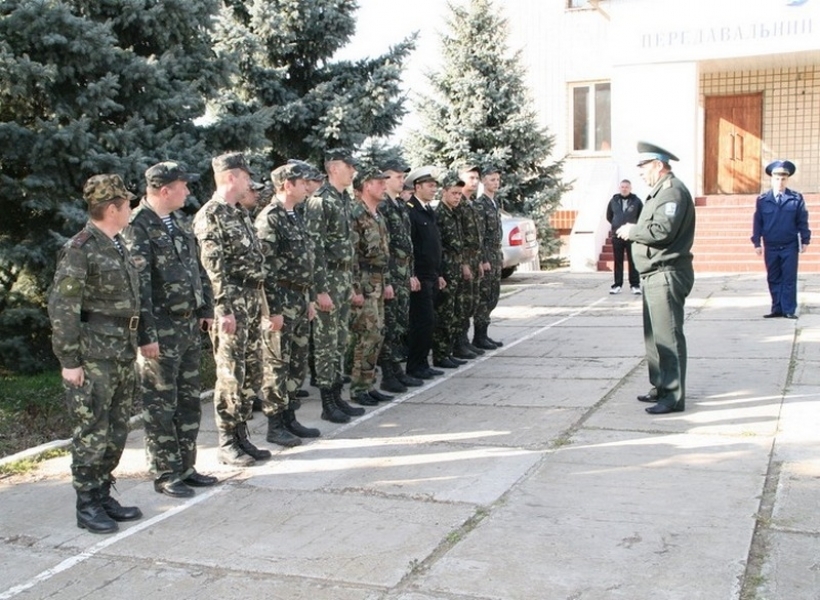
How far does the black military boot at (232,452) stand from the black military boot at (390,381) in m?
2.28

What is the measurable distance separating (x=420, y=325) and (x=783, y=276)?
208 inches

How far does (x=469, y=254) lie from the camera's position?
9570 millimetres

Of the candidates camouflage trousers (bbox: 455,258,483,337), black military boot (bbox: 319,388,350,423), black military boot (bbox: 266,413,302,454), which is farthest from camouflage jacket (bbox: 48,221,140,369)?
camouflage trousers (bbox: 455,258,483,337)

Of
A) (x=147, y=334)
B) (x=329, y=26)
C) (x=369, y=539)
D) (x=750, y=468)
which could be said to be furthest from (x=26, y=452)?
(x=329, y=26)

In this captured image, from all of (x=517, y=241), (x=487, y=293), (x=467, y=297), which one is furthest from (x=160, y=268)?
(x=517, y=241)

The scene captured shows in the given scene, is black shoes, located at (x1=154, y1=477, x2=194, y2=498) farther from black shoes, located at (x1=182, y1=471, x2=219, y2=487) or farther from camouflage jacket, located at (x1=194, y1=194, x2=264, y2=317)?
camouflage jacket, located at (x1=194, y1=194, x2=264, y2=317)

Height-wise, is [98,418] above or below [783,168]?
below

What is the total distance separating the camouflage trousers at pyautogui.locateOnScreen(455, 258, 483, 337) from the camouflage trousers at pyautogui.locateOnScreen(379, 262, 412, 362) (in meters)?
1.35

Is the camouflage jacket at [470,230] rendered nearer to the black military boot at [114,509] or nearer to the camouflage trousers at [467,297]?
the camouflage trousers at [467,297]

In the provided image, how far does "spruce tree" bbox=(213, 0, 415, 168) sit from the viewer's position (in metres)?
12.2

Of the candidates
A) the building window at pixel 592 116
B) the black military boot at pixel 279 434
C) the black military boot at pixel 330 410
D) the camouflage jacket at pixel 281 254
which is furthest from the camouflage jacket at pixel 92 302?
the building window at pixel 592 116

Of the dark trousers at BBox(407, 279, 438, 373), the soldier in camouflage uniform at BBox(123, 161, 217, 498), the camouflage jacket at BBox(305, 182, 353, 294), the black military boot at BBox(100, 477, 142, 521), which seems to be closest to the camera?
the black military boot at BBox(100, 477, 142, 521)

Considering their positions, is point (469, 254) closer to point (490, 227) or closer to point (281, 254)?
point (490, 227)

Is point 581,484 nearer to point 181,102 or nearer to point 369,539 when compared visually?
point 369,539
